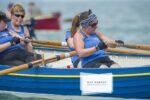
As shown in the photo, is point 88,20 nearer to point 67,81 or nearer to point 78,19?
point 78,19

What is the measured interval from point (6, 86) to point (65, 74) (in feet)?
4.95

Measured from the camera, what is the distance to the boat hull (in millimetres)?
11375

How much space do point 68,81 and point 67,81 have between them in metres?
0.02

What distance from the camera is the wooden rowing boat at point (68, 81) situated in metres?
11.4

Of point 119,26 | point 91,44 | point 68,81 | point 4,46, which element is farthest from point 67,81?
point 119,26

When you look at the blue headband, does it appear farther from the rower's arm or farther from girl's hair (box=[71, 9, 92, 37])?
the rower's arm

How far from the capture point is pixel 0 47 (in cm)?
1232

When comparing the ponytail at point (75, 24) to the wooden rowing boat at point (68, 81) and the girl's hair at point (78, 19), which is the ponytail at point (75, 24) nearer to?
the girl's hair at point (78, 19)

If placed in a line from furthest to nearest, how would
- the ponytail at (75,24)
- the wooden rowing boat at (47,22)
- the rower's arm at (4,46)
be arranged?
the wooden rowing boat at (47,22) < the rower's arm at (4,46) < the ponytail at (75,24)

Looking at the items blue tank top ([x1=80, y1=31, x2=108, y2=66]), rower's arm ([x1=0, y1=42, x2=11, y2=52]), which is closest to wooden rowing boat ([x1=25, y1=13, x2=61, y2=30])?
rower's arm ([x1=0, y1=42, x2=11, y2=52])

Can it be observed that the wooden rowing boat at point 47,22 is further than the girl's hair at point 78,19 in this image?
Yes

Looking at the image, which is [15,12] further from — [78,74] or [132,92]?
[132,92]

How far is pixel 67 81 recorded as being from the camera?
11758 mm

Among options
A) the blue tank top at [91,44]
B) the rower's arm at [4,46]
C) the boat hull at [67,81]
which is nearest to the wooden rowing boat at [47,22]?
the rower's arm at [4,46]
